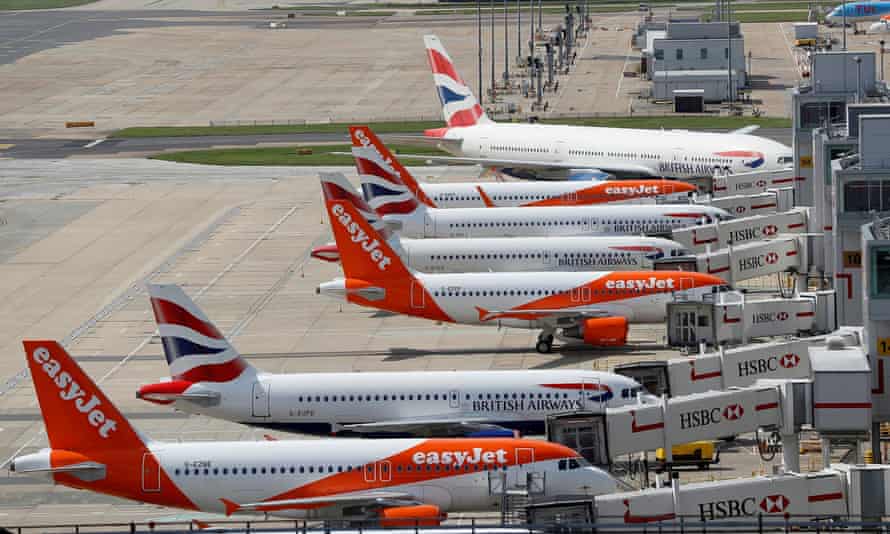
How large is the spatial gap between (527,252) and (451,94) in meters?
43.2

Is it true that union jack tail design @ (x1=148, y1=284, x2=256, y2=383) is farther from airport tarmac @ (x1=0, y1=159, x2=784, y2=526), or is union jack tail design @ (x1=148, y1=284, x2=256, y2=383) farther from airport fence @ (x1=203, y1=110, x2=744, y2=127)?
airport fence @ (x1=203, y1=110, x2=744, y2=127)

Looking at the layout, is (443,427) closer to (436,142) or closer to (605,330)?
(605,330)

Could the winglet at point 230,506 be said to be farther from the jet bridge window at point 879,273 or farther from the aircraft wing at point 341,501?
the jet bridge window at point 879,273

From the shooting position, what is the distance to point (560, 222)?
103 m

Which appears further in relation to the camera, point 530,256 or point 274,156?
point 274,156

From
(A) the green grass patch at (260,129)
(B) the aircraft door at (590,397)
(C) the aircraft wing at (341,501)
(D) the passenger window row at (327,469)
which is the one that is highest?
(D) the passenger window row at (327,469)

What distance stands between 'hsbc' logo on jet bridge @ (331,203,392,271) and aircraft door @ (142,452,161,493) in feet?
98.1

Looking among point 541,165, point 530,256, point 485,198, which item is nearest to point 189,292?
point 485,198

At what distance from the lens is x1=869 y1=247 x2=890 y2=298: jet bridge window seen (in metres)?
51.4

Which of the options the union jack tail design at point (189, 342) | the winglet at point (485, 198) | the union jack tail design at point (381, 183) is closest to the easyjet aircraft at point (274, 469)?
the union jack tail design at point (189, 342)

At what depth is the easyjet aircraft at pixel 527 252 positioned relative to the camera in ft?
306

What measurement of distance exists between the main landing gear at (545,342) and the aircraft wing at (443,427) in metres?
20.2

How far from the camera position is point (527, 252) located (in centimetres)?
9425

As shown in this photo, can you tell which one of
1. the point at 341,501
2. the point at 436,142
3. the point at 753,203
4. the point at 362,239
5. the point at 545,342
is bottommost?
the point at 545,342
